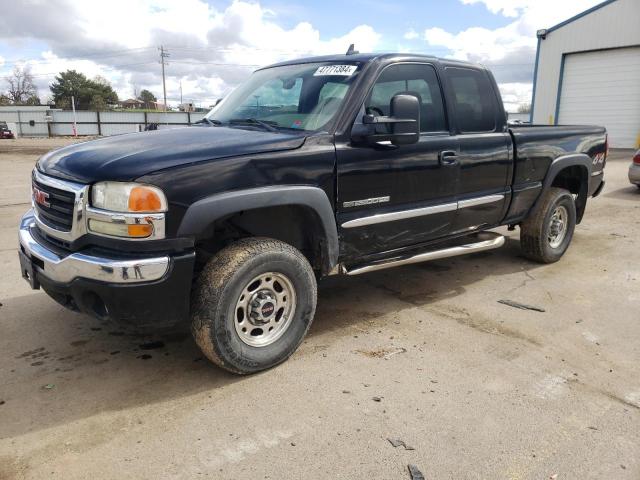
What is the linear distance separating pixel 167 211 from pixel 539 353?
2.64 meters

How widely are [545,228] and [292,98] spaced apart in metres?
3.15

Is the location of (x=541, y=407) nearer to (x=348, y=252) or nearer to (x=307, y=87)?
(x=348, y=252)

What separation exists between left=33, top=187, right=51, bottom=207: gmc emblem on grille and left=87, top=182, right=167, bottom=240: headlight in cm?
58

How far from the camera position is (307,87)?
3.89 m

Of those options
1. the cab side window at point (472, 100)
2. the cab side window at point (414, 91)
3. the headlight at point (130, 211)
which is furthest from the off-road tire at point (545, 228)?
the headlight at point (130, 211)

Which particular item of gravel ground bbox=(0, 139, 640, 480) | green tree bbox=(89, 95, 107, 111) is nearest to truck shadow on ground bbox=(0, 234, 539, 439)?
gravel ground bbox=(0, 139, 640, 480)

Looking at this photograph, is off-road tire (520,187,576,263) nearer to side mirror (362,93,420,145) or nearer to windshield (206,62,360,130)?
side mirror (362,93,420,145)

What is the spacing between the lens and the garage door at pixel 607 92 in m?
21.9

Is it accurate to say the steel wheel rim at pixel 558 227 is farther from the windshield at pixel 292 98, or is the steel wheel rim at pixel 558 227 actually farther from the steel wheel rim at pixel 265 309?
the steel wheel rim at pixel 265 309

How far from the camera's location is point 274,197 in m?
3.09

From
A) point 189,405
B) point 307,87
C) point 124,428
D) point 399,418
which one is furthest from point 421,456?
point 307,87

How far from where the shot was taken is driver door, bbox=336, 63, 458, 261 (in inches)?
141

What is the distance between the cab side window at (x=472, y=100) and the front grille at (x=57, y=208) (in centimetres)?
304

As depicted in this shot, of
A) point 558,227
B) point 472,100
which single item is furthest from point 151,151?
point 558,227
